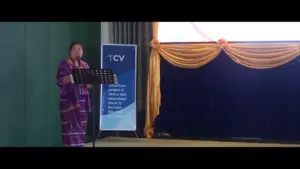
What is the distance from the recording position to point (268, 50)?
529 centimetres

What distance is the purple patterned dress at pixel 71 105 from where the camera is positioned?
4086 millimetres

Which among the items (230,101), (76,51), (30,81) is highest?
(76,51)

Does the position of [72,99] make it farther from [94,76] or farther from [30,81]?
[30,81]

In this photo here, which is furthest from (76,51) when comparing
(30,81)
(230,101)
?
(230,101)

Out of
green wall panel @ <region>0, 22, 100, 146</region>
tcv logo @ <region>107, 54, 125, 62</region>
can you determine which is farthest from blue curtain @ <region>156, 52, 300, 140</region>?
green wall panel @ <region>0, 22, 100, 146</region>

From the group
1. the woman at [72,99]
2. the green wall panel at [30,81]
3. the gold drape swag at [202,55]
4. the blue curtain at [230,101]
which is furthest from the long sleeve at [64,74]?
the blue curtain at [230,101]

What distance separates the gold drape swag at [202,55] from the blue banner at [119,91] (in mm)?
309

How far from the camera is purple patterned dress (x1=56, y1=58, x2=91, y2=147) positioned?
4086 millimetres

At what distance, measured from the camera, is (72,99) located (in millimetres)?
4133

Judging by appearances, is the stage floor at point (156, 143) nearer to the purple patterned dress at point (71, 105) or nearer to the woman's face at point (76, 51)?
the purple patterned dress at point (71, 105)

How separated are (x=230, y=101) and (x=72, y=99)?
2.26 metres

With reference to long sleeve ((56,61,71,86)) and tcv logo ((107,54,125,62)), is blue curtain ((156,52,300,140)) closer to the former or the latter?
tcv logo ((107,54,125,62))
